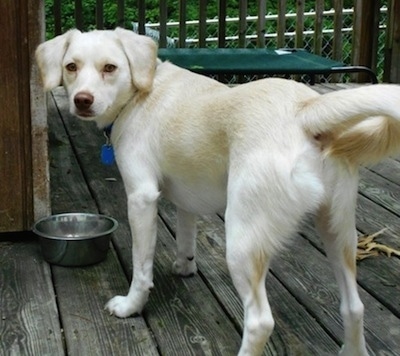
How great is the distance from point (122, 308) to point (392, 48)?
15.2 feet

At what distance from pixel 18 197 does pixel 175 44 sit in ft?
16.0

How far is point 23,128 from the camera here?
11.3ft

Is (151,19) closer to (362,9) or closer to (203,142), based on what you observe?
(362,9)

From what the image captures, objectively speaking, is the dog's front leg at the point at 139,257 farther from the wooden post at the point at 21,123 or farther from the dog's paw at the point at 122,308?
the wooden post at the point at 21,123

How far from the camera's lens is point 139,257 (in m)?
2.85

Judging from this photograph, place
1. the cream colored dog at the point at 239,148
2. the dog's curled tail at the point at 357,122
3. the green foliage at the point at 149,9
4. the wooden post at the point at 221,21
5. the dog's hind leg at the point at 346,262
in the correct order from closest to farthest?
the dog's curled tail at the point at 357,122, the cream colored dog at the point at 239,148, the dog's hind leg at the point at 346,262, the wooden post at the point at 221,21, the green foliage at the point at 149,9

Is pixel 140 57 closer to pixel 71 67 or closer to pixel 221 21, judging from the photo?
pixel 71 67

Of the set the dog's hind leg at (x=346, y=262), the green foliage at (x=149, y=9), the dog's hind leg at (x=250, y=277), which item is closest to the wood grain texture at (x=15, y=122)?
the dog's hind leg at (x=250, y=277)

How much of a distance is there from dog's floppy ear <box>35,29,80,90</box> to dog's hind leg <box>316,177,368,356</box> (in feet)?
3.40

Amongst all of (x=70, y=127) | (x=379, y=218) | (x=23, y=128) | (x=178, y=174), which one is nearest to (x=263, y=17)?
(x=70, y=127)

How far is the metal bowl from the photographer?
10.6 feet

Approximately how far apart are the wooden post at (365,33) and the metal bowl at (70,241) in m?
4.03

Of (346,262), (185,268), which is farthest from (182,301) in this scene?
(346,262)

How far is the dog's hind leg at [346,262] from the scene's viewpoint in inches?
94.3
